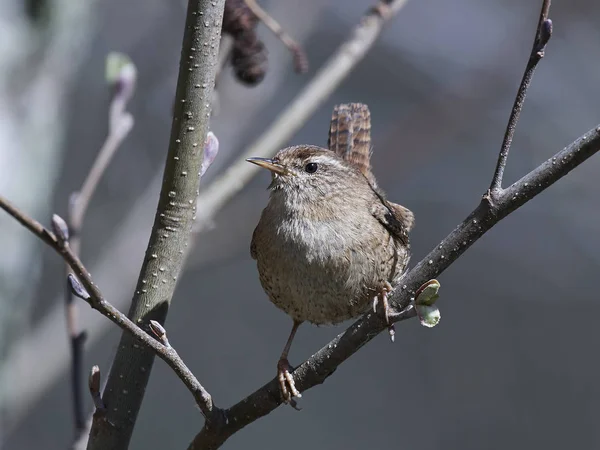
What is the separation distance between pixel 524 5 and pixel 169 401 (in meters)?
4.33

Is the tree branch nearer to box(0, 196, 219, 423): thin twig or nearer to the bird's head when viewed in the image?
box(0, 196, 219, 423): thin twig

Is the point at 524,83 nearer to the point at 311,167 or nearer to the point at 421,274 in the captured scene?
the point at 421,274

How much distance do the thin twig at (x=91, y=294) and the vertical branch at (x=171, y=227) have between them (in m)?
0.19

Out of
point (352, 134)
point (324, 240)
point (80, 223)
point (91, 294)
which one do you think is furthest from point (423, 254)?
point (91, 294)

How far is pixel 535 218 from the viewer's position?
7.11 meters

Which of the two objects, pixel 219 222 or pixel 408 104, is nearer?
pixel 219 222

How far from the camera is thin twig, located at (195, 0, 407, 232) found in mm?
2439

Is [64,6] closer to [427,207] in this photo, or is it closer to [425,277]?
[425,277]

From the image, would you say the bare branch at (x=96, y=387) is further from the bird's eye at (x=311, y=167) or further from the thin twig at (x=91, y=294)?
the bird's eye at (x=311, y=167)

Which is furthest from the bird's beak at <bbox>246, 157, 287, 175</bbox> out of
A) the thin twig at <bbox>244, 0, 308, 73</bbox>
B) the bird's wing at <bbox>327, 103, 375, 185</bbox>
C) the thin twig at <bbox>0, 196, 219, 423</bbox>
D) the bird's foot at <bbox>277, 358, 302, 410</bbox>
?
the thin twig at <bbox>0, 196, 219, 423</bbox>

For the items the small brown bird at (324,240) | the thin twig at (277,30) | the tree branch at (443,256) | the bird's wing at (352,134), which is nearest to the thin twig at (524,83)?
the tree branch at (443,256)

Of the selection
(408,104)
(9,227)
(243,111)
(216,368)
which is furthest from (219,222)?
(408,104)

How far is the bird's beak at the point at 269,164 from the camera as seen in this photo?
7.77 feet

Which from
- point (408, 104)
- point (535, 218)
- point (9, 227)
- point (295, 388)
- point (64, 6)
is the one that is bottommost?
point (295, 388)
